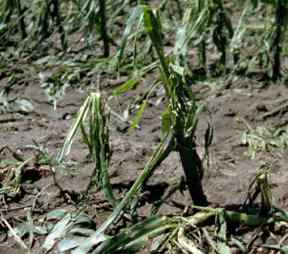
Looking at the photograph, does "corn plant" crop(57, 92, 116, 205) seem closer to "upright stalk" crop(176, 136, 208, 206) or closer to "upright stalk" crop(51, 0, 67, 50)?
"upright stalk" crop(176, 136, 208, 206)

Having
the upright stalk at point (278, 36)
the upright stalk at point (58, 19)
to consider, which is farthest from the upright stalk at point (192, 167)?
the upright stalk at point (58, 19)

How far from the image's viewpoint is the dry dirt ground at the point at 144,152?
2.00 meters

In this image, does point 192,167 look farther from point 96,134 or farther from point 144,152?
point 144,152

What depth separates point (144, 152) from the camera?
226 centimetres

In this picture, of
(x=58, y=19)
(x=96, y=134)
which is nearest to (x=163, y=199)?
(x=96, y=134)

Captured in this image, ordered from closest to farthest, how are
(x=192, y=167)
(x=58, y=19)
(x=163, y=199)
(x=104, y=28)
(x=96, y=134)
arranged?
(x=96, y=134) → (x=192, y=167) → (x=163, y=199) → (x=104, y=28) → (x=58, y=19)

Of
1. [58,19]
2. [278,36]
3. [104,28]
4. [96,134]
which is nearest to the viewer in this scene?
[96,134]

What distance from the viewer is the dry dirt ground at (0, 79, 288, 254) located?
200 centimetres

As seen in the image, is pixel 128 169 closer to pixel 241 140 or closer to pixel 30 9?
pixel 241 140

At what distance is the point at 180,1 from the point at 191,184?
1835 millimetres

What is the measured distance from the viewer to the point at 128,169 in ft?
7.07

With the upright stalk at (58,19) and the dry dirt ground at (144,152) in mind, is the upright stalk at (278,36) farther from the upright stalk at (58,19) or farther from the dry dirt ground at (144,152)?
the upright stalk at (58,19)

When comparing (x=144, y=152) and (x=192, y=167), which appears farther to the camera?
(x=144, y=152)

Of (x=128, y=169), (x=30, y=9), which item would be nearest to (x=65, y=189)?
(x=128, y=169)
